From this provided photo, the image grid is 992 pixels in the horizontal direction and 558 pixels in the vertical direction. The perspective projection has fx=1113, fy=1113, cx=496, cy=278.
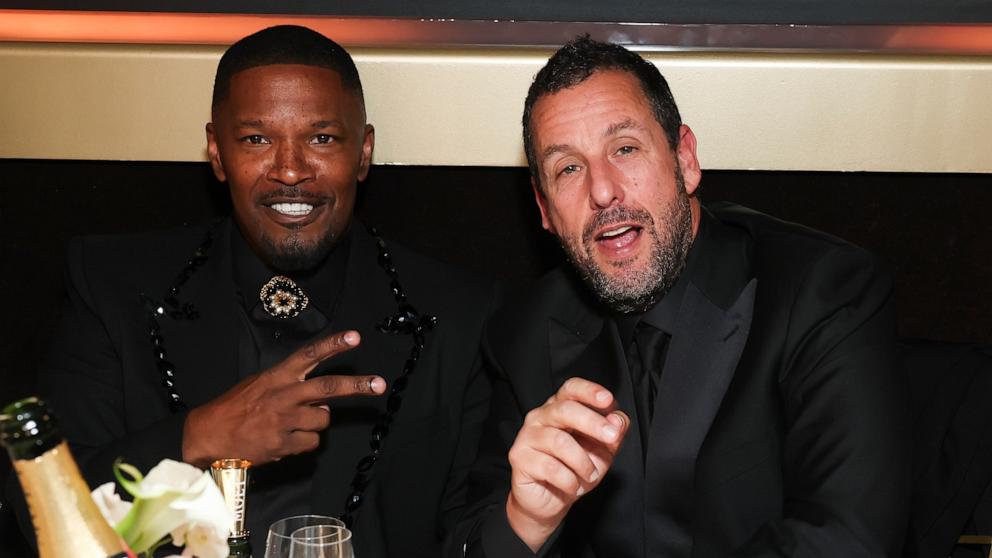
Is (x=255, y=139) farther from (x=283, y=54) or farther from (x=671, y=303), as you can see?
(x=671, y=303)

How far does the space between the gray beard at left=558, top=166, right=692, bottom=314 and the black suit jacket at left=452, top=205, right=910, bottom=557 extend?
0.17 feet

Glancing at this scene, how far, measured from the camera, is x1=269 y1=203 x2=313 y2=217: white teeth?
1.95 metres

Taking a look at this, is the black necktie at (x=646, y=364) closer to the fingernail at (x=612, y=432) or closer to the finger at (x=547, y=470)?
the finger at (x=547, y=470)

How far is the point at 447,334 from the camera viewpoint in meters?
2.03

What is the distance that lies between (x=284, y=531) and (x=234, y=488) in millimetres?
88

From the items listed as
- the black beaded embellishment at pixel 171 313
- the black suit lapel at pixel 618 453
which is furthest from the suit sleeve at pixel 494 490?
the black beaded embellishment at pixel 171 313

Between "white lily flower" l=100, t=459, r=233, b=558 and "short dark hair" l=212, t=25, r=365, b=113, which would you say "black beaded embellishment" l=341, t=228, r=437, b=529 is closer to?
"short dark hair" l=212, t=25, r=365, b=113

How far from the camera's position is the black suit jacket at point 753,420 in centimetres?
149

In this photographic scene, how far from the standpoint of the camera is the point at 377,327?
2.02 metres

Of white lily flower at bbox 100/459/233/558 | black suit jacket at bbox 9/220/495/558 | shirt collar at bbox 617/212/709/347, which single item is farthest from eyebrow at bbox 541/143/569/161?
white lily flower at bbox 100/459/233/558

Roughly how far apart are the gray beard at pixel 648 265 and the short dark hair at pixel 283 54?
0.56 meters

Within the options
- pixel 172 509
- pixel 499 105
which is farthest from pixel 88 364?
pixel 172 509

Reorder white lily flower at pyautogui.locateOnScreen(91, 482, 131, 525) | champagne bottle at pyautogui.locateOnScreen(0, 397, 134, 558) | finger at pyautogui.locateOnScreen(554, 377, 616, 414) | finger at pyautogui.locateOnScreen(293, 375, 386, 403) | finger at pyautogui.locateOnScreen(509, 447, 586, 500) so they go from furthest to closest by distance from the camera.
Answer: finger at pyautogui.locateOnScreen(293, 375, 386, 403) → finger at pyautogui.locateOnScreen(509, 447, 586, 500) → finger at pyautogui.locateOnScreen(554, 377, 616, 414) → white lily flower at pyautogui.locateOnScreen(91, 482, 131, 525) → champagne bottle at pyautogui.locateOnScreen(0, 397, 134, 558)

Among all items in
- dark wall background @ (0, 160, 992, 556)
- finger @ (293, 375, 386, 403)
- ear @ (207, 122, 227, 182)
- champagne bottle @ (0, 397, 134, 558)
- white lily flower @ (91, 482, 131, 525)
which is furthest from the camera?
dark wall background @ (0, 160, 992, 556)
